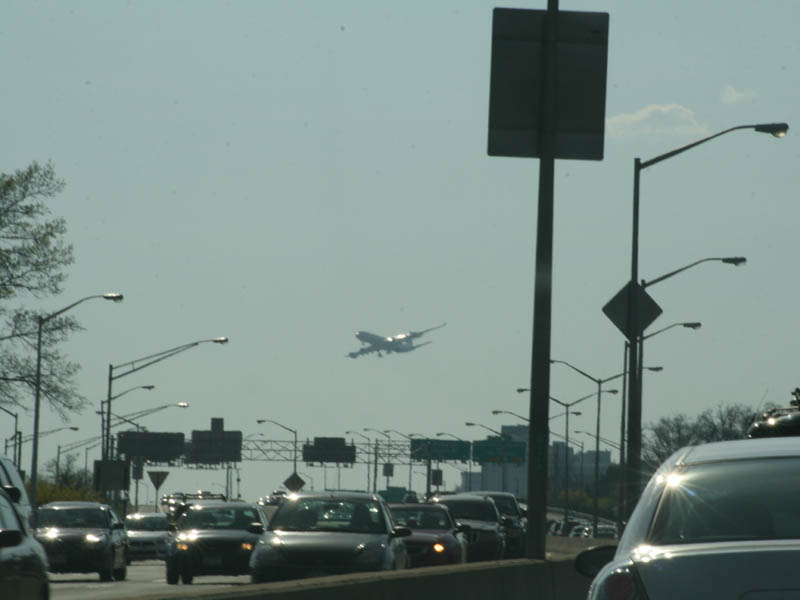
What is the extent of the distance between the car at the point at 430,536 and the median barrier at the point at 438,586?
10306 mm

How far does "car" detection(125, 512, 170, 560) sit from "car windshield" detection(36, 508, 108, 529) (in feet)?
49.9

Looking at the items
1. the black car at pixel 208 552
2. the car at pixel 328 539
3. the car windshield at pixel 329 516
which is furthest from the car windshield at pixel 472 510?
the car windshield at pixel 329 516

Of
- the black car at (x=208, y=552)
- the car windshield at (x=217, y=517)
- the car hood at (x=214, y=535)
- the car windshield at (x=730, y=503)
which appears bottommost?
the black car at (x=208, y=552)

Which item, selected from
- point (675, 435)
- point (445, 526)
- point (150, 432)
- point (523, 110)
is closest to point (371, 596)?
point (523, 110)

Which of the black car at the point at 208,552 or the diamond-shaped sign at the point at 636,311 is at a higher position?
the diamond-shaped sign at the point at 636,311

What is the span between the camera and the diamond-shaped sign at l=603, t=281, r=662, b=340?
27.9 metres

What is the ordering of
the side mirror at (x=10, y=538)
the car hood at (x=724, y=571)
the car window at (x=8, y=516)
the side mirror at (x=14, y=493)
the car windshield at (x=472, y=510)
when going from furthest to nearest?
the car windshield at (x=472, y=510) → the side mirror at (x=14, y=493) → the car window at (x=8, y=516) → the side mirror at (x=10, y=538) → the car hood at (x=724, y=571)

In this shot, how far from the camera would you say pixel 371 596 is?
40.0 feet

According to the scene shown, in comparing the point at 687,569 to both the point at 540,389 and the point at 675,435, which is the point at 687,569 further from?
the point at 675,435

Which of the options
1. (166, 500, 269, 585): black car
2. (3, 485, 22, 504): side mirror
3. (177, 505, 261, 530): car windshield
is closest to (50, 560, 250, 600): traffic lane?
(166, 500, 269, 585): black car

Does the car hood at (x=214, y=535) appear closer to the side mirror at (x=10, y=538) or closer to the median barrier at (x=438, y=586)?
the median barrier at (x=438, y=586)

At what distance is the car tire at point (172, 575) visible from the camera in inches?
1203

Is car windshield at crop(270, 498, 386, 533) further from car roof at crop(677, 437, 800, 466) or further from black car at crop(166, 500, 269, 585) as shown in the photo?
car roof at crop(677, 437, 800, 466)

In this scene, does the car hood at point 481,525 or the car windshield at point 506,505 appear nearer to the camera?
the car hood at point 481,525
